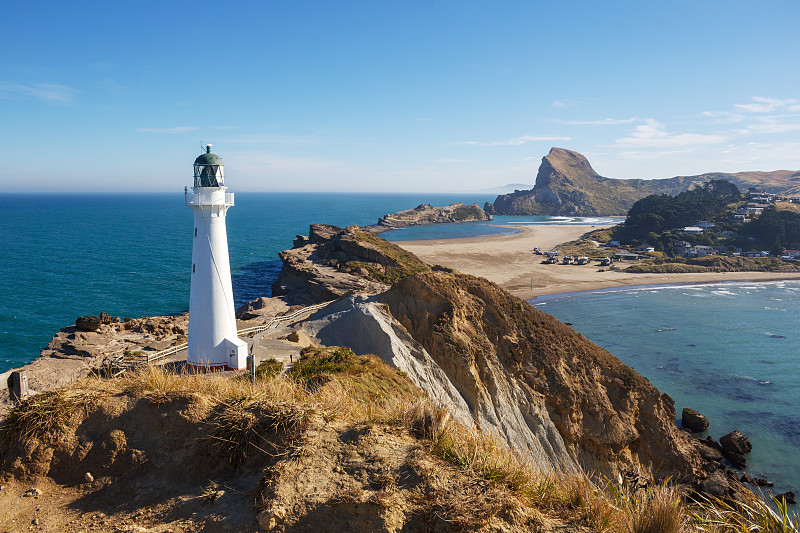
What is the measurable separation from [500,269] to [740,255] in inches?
1875

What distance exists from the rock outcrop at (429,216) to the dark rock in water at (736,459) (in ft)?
434

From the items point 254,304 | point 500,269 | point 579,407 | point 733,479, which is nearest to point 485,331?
point 579,407

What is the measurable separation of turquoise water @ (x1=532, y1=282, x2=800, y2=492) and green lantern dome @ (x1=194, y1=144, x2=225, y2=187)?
27.1 m

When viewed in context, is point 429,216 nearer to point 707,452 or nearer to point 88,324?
point 88,324

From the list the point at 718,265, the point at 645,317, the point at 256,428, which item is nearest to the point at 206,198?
the point at 256,428

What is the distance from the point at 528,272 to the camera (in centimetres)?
7850

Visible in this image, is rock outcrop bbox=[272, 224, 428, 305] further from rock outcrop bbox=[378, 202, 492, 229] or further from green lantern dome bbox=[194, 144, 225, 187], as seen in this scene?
rock outcrop bbox=[378, 202, 492, 229]

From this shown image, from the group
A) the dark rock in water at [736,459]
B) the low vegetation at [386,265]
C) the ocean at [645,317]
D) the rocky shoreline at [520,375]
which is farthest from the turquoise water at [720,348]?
the low vegetation at [386,265]

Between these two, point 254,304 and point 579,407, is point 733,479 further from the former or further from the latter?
point 254,304

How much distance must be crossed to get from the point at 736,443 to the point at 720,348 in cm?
1857

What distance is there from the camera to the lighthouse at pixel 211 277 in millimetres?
15430

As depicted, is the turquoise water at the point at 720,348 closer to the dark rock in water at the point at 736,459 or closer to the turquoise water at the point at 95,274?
the dark rock in water at the point at 736,459

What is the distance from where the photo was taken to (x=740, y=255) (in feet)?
297

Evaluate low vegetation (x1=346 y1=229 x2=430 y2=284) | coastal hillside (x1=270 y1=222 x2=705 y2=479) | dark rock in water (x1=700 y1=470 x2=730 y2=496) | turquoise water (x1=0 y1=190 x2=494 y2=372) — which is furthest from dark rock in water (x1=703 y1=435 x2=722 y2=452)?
turquoise water (x1=0 y1=190 x2=494 y2=372)
